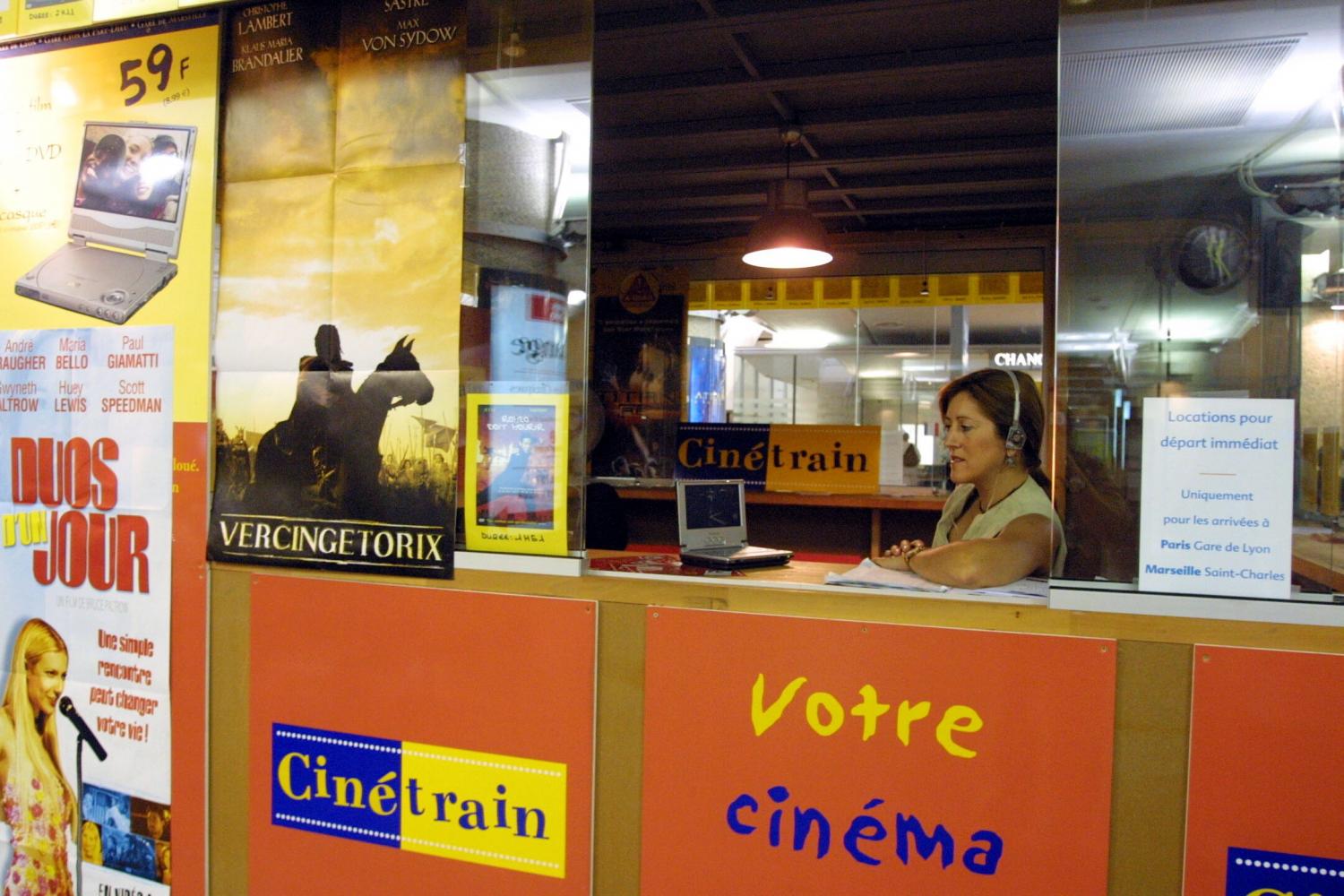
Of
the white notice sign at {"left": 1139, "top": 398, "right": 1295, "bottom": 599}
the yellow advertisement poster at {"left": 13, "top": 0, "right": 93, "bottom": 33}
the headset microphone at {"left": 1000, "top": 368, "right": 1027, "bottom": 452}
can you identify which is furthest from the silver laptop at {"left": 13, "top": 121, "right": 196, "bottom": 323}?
the white notice sign at {"left": 1139, "top": 398, "right": 1295, "bottom": 599}

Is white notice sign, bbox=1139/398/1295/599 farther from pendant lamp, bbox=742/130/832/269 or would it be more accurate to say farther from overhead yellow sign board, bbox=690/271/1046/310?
overhead yellow sign board, bbox=690/271/1046/310

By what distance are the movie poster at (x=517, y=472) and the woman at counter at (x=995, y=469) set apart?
2.73 feet

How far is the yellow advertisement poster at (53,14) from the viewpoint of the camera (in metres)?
2.57

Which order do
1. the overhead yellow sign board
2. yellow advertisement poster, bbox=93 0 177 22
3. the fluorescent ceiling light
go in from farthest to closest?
the fluorescent ceiling light
the overhead yellow sign board
yellow advertisement poster, bbox=93 0 177 22

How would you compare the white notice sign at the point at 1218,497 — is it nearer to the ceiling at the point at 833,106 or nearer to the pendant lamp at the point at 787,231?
the ceiling at the point at 833,106

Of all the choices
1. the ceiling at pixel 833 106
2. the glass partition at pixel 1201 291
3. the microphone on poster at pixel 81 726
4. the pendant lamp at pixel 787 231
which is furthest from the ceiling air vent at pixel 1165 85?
the pendant lamp at pixel 787 231

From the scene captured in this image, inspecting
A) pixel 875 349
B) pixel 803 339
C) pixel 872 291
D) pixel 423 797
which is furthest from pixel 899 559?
pixel 803 339

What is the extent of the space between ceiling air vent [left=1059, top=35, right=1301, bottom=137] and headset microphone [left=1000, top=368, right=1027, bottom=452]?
0.91m

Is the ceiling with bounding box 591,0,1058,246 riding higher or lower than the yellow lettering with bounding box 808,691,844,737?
higher

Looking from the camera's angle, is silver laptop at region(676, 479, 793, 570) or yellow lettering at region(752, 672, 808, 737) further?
silver laptop at region(676, 479, 793, 570)

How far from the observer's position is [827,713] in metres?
1.97

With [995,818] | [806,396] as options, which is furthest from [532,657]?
[806,396]

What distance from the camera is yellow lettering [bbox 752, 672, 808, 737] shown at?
2006 millimetres

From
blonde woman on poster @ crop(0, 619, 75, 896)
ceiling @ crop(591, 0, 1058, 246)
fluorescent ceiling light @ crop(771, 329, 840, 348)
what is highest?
ceiling @ crop(591, 0, 1058, 246)
